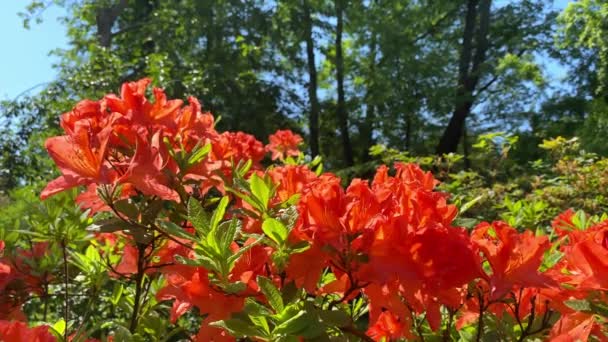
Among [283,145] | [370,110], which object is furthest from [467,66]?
[283,145]

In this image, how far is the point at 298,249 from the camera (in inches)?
26.6

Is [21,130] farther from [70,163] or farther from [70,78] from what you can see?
[70,163]

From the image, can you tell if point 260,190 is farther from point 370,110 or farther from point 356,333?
point 370,110

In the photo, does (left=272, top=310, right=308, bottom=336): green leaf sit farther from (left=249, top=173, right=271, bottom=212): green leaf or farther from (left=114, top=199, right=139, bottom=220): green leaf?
(left=114, top=199, right=139, bottom=220): green leaf

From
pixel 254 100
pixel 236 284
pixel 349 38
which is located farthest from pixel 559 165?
pixel 349 38

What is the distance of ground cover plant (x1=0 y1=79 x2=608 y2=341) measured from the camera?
25.7 inches

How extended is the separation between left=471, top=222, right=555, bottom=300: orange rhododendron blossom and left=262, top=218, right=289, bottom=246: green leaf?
0.89ft

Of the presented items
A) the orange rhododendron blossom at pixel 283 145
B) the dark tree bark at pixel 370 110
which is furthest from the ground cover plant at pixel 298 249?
the dark tree bark at pixel 370 110

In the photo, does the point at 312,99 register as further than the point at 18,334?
Yes

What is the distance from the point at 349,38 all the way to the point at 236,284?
43.9 feet

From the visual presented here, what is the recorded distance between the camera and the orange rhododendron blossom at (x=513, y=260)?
0.69 metres

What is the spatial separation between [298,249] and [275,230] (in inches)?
1.5

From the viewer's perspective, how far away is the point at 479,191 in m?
2.98

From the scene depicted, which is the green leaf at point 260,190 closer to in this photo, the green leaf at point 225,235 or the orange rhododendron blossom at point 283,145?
the green leaf at point 225,235
